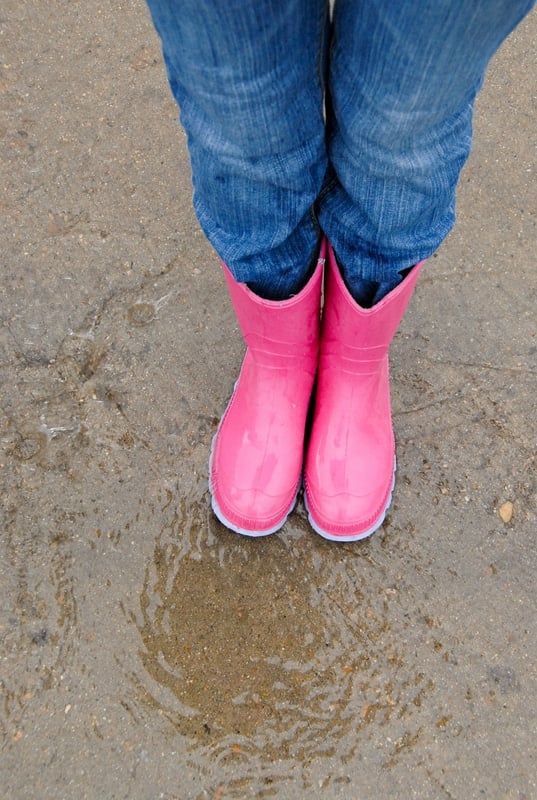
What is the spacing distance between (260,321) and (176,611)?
0.52 metres

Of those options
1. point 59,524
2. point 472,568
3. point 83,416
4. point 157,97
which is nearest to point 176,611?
point 59,524

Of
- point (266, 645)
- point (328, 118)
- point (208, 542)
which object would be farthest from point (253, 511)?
point (328, 118)

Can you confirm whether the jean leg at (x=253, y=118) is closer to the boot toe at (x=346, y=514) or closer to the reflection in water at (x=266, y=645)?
the boot toe at (x=346, y=514)

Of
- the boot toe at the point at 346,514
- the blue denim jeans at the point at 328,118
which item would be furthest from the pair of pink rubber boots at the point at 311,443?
the blue denim jeans at the point at 328,118

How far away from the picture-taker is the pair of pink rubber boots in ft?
3.90

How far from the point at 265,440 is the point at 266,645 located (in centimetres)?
35

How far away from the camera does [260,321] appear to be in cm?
110

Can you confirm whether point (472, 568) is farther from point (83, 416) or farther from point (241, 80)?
point (241, 80)

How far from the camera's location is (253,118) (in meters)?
0.75

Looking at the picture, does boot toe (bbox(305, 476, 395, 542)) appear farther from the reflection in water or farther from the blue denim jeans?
the blue denim jeans

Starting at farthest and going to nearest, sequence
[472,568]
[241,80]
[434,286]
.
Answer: [434,286] → [472,568] → [241,80]

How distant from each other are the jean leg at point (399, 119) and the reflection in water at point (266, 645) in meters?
0.53

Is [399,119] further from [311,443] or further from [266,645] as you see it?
[266,645]

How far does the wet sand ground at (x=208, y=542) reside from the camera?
1.08m
